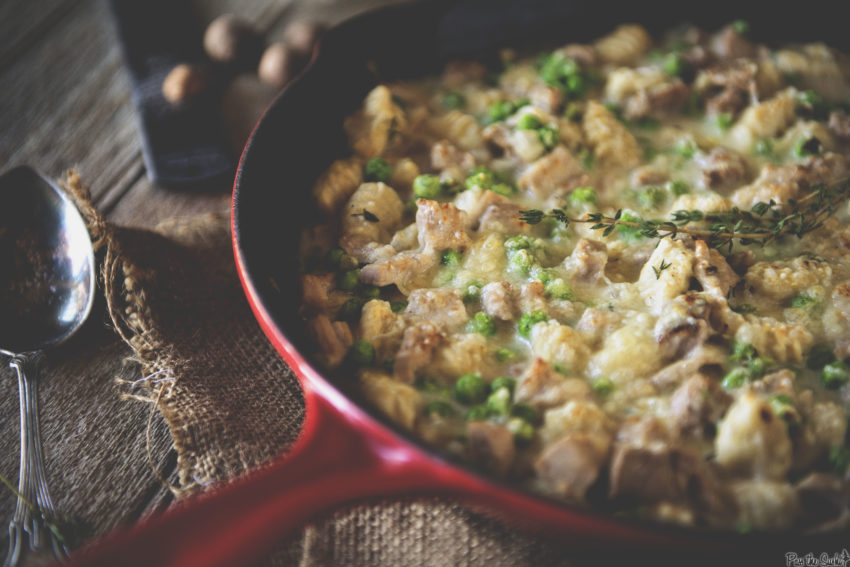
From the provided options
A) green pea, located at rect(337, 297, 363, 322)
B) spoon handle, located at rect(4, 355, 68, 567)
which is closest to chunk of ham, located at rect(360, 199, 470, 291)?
green pea, located at rect(337, 297, 363, 322)

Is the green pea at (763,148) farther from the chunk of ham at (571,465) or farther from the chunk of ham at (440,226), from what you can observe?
the chunk of ham at (571,465)

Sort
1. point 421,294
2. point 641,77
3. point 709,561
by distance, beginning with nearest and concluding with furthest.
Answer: point 709,561
point 421,294
point 641,77

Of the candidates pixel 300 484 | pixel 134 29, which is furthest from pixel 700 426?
pixel 134 29

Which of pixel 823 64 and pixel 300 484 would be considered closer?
pixel 300 484

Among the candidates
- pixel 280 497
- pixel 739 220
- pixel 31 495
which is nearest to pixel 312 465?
pixel 280 497

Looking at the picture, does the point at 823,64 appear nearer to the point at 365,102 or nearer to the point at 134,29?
the point at 365,102

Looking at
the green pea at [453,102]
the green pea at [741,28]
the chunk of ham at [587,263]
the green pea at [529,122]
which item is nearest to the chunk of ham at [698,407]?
the chunk of ham at [587,263]
